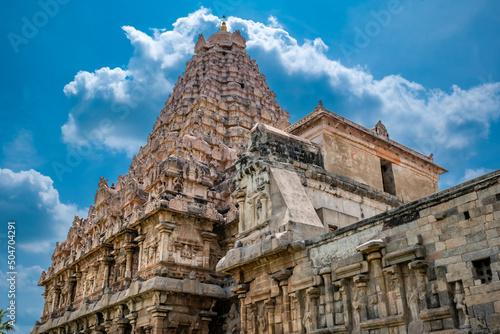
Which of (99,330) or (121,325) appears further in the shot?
(99,330)

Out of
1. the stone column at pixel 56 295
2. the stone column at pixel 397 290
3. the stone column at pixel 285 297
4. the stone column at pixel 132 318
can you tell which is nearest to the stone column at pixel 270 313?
the stone column at pixel 285 297

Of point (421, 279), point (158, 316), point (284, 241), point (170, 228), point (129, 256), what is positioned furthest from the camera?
point (129, 256)

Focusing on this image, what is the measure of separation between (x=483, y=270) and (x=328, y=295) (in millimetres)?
4025

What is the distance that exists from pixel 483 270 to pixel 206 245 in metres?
14.8

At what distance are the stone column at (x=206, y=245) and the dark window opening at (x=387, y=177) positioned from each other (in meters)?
8.43

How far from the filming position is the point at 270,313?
1316cm

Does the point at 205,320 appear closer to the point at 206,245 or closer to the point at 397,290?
the point at 206,245

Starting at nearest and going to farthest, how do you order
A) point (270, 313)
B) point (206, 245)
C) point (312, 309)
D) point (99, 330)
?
point (312, 309) → point (270, 313) → point (206, 245) → point (99, 330)

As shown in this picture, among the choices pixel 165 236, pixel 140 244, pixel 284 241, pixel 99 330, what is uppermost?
pixel 140 244

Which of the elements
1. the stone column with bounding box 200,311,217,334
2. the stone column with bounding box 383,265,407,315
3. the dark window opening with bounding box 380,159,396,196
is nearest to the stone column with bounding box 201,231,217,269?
the stone column with bounding box 200,311,217,334

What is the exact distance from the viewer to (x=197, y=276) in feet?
69.3

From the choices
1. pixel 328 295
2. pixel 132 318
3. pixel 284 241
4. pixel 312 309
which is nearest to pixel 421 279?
pixel 328 295

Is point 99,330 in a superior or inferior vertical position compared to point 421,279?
superior

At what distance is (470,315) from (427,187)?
42.0 ft
